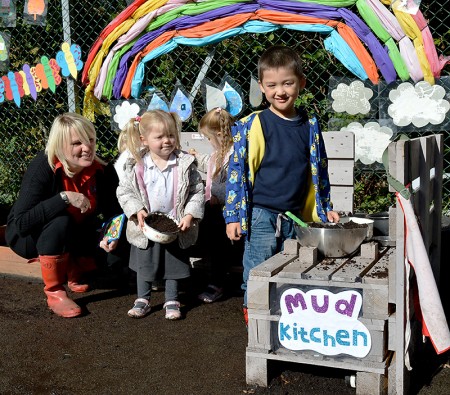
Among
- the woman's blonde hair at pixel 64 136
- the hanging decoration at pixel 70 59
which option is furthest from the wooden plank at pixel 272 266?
the hanging decoration at pixel 70 59

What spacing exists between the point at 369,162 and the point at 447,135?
0.80 meters

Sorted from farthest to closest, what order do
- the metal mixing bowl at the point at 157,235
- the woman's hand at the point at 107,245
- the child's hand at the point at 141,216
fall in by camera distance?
the woman's hand at the point at 107,245 < the child's hand at the point at 141,216 < the metal mixing bowl at the point at 157,235

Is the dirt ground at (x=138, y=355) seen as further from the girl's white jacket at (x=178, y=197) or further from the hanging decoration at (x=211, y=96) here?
the hanging decoration at (x=211, y=96)

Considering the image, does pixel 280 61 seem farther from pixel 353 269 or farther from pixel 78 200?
pixel 78 200

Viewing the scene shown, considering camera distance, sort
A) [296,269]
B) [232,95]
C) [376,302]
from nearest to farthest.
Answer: [376,302] → [296,269] → [232,95]

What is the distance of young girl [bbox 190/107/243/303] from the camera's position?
16.8 ft

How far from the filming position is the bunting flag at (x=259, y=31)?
526 cm

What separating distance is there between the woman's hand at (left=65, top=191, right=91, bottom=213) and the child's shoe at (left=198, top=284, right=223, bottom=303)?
1080mm

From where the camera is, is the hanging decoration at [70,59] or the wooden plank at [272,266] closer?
the wooden plank at [272,266]

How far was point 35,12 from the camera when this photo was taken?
7254 millimetres

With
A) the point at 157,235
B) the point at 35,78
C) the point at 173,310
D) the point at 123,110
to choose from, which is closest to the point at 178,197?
the point at 157,235

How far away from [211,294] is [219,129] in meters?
1.25

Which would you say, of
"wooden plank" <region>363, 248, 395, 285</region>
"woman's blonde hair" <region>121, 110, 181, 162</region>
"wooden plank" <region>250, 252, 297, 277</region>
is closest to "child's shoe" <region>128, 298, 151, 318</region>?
"woman's blonde hair" <region>121, 110, 181, 162</region>

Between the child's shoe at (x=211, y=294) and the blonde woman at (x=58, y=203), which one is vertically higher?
the blonde woman at (x=58, y=203)
